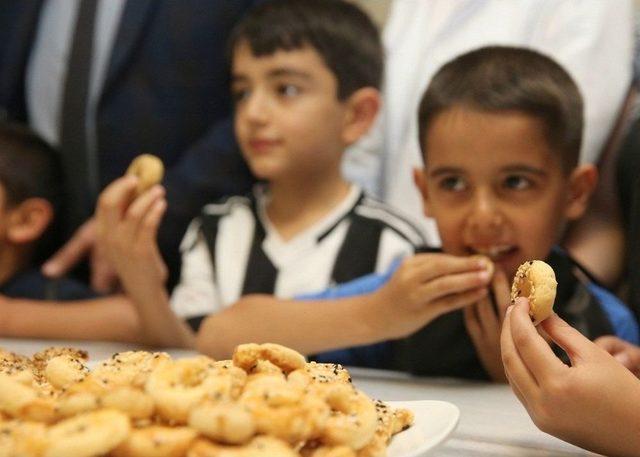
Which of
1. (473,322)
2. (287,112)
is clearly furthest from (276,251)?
(473,322)

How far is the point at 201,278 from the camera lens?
1.45m

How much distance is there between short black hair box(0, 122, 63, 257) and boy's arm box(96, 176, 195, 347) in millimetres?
301

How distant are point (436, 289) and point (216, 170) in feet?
2.19

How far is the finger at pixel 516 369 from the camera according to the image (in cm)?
65

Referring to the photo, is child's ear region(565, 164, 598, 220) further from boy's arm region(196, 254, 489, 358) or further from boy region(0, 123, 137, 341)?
boy region(0, 123, 137, 341)

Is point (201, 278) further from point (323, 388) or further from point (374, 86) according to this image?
point (323, 388)

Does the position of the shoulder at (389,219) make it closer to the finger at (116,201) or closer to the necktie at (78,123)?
the finger at (116,201)

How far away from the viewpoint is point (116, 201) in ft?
4.27

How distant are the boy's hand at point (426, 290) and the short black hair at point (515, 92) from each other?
183 millimetres

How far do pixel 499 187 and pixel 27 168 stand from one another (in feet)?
2.77

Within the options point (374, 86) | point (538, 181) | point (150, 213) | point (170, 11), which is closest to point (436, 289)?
point (538, 181)

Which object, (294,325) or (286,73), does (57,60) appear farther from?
(294,325)

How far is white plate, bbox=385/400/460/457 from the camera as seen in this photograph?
591 mm

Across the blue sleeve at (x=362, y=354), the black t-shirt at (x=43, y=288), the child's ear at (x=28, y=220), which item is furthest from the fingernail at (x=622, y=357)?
the child's ear at (x=28, y=220)
